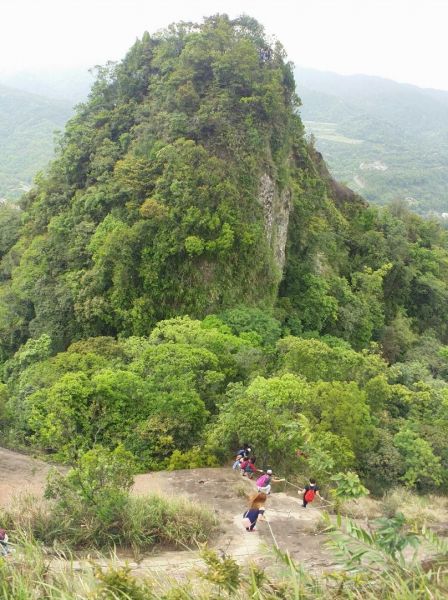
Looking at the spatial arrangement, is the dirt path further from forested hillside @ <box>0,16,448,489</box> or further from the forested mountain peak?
the forested mountain peak

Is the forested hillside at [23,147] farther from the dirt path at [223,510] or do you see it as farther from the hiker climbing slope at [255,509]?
the hiker climbing slope at [255,509]

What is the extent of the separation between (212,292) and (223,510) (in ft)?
43.3

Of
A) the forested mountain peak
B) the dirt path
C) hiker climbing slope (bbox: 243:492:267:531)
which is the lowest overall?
the dirt path

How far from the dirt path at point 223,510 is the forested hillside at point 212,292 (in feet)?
3.36

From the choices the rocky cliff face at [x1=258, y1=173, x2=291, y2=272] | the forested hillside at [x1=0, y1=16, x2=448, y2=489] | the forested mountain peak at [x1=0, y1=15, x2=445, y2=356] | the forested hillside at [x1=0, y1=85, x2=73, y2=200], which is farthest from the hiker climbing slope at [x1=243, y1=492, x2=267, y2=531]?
the forested hillside at [x1=0, y1=85, x2=73, y2=200]

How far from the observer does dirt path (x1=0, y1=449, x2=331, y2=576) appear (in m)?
9.14

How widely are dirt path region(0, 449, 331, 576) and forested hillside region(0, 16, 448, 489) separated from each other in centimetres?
102

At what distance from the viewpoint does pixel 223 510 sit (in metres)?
11.9

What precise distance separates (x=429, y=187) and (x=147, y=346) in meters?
165

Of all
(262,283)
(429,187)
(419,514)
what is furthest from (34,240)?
(429,187)

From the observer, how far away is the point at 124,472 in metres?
10.3

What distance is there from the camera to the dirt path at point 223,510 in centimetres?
914

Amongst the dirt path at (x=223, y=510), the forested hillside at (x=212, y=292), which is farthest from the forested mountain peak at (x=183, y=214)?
the dirt path at (x=223, y=510)

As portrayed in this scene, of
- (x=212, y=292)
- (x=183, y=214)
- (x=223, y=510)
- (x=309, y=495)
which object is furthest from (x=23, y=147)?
(x=309, y=495)
